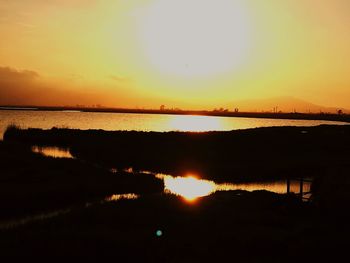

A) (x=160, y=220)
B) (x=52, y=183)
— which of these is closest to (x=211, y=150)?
(x=52, y=183)

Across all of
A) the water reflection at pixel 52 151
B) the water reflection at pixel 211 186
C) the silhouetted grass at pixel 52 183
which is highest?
the silhouetted grass at pixel 52 183

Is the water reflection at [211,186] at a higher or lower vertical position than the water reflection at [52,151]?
lower

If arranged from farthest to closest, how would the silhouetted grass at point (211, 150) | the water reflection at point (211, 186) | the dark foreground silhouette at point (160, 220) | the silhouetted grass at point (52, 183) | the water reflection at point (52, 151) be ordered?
the water reflection at point (52, 151)
the silhouetted grass at point (211, 150)
the water reflection at point (211, 186)
the silhouetted grass at point (52, 183)
the dark foreground silhouette at point (160, 220)

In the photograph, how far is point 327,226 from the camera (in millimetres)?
17750

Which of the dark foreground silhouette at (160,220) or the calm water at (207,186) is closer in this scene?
the dark foreground silhouette at (160,220)

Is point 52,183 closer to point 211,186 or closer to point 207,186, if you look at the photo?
point 207,186

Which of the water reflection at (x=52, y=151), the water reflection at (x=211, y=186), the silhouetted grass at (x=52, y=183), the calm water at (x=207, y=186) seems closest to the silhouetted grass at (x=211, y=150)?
the water reflection at (x=52, y=151)

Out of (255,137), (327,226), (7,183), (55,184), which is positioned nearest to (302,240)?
(327,226)

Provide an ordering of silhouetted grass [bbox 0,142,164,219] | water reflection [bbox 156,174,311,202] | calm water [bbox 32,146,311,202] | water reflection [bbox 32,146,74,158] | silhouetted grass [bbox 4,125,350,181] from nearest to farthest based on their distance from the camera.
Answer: silhouetted grass [bbox 0,142,164,219] → calm water [bbox 32,146,311,202] → water reflection [bbox 156,174,311,202] → silhouetted grass [bbox 4,125,350,181] → water reflection [bbox 32,146,74,158]

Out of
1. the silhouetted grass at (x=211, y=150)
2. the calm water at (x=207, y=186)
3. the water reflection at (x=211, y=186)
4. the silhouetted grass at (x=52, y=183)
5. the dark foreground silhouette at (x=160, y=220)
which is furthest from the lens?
the silhouetted grass at (x=211, y=150)

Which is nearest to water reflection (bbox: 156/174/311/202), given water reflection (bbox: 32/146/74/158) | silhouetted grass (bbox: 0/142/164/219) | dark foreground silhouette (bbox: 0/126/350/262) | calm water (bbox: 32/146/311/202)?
calm water (bbox: 32/146/311/202)

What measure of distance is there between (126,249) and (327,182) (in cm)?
1168

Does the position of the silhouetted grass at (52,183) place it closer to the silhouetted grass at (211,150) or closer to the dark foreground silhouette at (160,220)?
the dark foreground silhouette at (160,220)

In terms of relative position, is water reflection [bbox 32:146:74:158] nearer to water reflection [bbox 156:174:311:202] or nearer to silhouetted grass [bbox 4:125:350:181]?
silhouetted grass [bbox 4:125:350:181]
